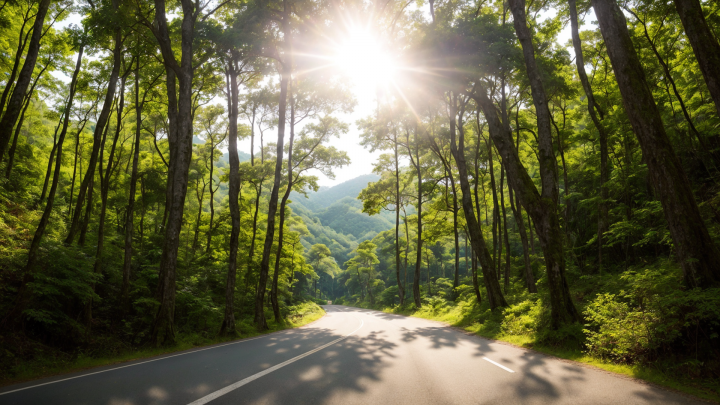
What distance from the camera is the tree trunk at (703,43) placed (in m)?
5.77

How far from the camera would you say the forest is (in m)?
6.70

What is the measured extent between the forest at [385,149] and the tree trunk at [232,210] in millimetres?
100

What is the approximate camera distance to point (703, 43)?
5922mm

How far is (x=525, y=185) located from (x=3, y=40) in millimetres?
21980

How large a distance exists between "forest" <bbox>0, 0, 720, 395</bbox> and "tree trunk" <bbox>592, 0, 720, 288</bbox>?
33mm

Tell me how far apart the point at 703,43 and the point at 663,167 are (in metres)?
2.31

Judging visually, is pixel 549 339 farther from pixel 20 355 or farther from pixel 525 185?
pixel 20 355

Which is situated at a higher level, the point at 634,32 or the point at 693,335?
the point at 634,32

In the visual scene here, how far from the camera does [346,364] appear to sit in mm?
6488

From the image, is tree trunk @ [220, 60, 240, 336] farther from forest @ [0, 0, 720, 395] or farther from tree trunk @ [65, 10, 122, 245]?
tree trunk @ [65, 10, 122, 245]

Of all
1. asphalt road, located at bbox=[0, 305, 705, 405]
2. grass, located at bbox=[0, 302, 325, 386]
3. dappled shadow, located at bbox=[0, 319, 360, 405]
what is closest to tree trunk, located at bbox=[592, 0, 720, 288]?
asphalt road, located at bbox=[0, 305, 705, 405]

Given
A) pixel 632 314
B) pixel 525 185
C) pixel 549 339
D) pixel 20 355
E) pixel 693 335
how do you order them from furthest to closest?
pixel 525 185 < pixel 549 339 < pixel 20 355 < pixel 632 314 < pixel 693 335

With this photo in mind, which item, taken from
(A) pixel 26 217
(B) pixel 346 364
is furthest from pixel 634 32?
→ (A) pixel 26 217

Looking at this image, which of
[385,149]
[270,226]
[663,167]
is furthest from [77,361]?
[385,149]
